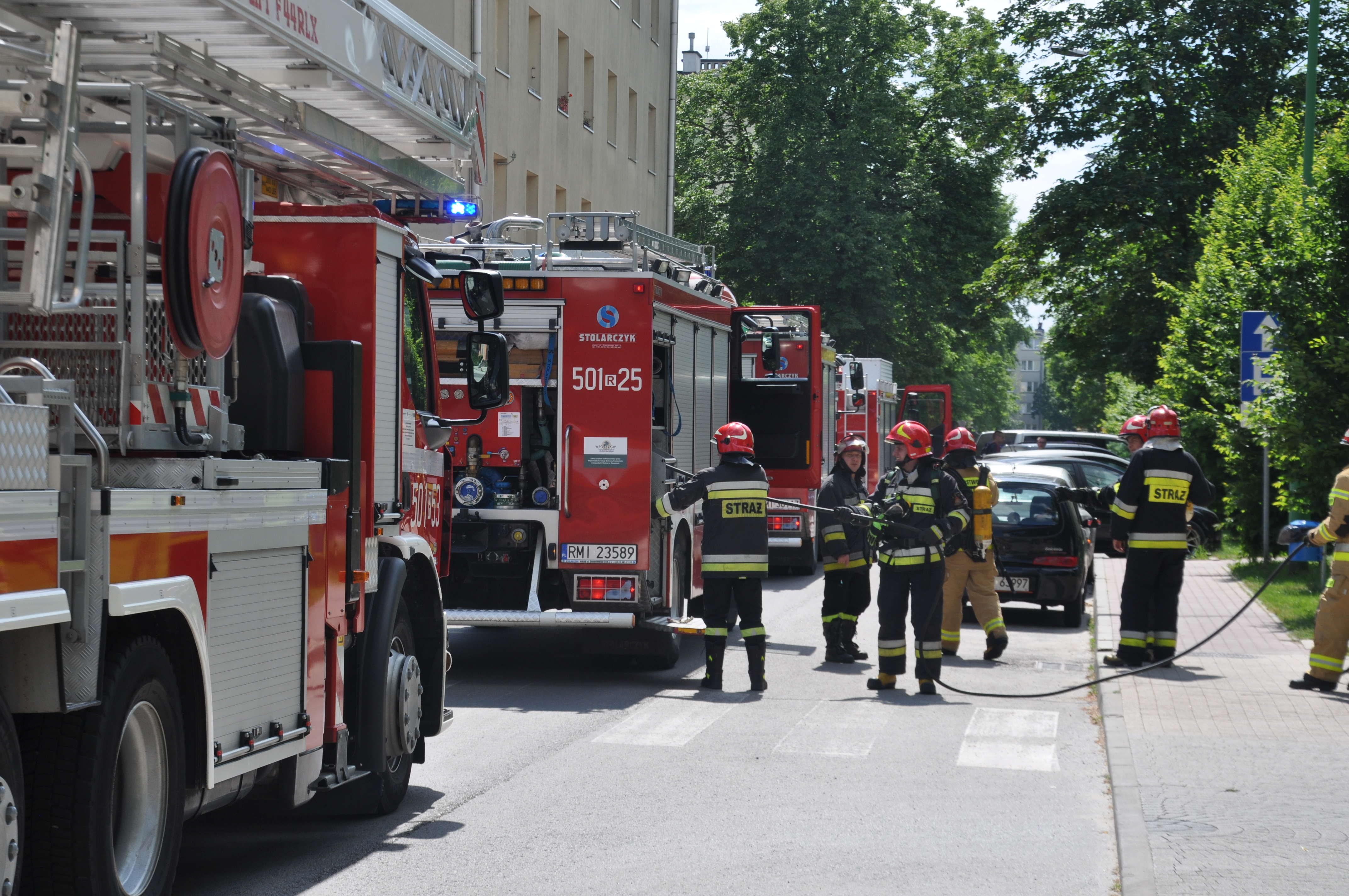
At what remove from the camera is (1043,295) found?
34719 mm

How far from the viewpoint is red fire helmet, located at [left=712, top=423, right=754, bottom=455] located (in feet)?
36.4

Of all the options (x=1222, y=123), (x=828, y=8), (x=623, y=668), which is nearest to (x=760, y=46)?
(x=828, y=8)

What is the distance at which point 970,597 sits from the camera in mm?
13188

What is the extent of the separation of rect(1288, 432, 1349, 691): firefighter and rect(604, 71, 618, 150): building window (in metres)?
26.5

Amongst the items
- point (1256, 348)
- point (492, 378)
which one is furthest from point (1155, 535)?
point (492, 378)

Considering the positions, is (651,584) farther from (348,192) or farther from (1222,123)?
(1222,123)

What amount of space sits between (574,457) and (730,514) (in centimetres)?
118

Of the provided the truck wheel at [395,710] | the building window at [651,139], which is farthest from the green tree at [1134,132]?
the truck wheel at [395,710]

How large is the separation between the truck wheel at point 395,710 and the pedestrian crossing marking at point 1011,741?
9.96 feet

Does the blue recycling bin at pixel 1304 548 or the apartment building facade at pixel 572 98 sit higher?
the apartment building facade at pixel 572 98

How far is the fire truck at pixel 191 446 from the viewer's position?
174 inches

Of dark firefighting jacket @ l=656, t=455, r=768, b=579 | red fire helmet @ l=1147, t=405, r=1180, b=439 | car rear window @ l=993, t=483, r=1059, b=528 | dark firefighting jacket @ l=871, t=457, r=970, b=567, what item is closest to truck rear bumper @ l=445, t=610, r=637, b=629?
dark firefighting jacket @ l=656, t=455, r=768, b=579

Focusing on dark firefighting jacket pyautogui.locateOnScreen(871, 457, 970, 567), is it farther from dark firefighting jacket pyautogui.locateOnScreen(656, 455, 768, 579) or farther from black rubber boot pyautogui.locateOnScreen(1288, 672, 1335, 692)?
black rubber boot pyautogui.locateOnScreen(1288, 672, 1335, 692)

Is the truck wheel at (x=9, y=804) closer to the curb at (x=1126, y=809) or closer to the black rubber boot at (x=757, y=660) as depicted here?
the curb at (x=1126, y=809)
